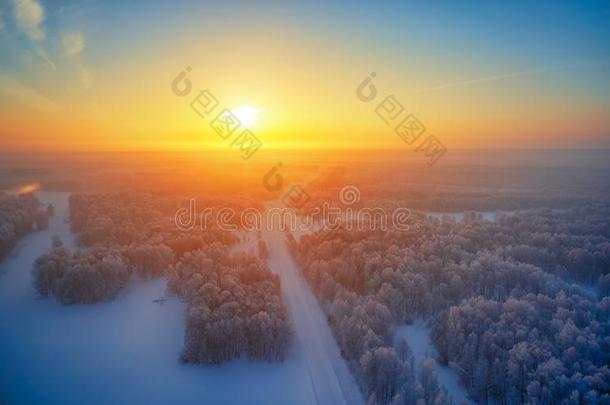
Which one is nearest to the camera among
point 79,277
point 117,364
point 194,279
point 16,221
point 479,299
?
point 117,364

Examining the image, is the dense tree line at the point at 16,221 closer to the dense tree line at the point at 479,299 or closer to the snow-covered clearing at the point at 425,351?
the dense tree line at the point at 479,299

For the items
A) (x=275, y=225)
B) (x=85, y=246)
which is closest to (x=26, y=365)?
(x=85, y=246)

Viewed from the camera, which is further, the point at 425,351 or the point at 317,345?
the point at 317,345

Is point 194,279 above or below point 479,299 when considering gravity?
above

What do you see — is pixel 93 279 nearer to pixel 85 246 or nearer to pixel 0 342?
Answer: pixel 0 342

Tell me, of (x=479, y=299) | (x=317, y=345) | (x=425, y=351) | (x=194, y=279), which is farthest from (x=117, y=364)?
(x=479, y=299)

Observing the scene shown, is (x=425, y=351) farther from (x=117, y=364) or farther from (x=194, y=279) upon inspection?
(x=117, y=364)
